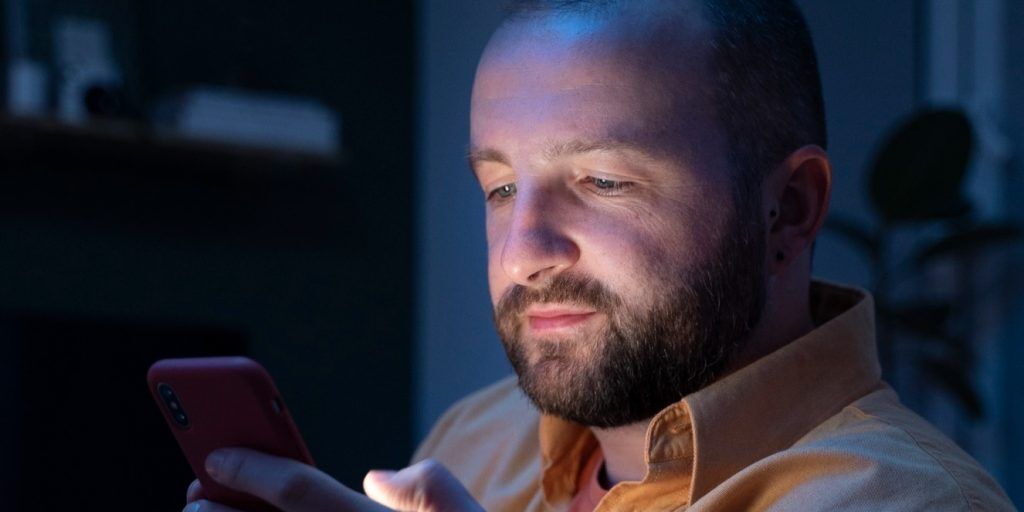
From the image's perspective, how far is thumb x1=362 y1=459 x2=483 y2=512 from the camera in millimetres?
866

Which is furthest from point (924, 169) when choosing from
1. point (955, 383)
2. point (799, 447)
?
point (799, 447)

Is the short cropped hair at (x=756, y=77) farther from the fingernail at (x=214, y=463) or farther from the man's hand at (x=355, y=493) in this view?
the fingernail at (x=214, y=463)

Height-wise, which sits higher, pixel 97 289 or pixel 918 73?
pixel 918 73

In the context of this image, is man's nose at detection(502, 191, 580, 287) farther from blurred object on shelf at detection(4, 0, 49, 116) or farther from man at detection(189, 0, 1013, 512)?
blurred object on shelf at detection(4, 0, 49, 116)

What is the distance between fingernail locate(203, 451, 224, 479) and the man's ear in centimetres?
58

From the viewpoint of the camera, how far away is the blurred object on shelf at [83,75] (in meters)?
3.03

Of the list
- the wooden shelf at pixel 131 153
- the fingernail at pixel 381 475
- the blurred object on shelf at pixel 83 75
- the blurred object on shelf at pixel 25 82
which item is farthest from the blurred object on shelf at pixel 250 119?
the fingernail at pixel 381 475

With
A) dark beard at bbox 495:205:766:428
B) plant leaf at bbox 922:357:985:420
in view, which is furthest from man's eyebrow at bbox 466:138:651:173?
plant leaf at bbox 922:357:985:420

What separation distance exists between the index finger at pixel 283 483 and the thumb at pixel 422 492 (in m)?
0.01

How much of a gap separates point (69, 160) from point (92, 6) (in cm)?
45

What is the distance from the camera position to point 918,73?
3.01 metres

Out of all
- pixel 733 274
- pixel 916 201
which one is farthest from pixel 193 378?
pixel 916 201

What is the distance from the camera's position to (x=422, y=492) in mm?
869

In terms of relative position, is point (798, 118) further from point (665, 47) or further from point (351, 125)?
point (351, 125)
